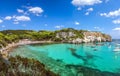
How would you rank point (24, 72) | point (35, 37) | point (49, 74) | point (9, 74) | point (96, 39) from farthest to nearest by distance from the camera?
point (96, 39)
point (35, 37)
point (49, 74)
point (24, 72)
point (9, 74)

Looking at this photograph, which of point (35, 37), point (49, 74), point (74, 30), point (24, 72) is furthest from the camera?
point (74, 30)

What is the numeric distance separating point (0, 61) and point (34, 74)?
13.8 feet

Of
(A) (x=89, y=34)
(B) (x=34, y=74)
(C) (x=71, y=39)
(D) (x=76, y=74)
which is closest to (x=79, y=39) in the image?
(C) (x=71, y=39)

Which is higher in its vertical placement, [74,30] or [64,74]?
[74,30]

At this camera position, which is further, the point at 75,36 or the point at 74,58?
the point at 75,36


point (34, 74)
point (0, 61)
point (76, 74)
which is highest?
point (0, 61)

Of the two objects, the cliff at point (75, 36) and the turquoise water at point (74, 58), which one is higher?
the cliff at point (75, 36)

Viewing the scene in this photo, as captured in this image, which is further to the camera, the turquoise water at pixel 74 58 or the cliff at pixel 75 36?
the cliff at pixel 75 36

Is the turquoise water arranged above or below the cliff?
below

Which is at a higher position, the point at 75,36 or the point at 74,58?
the point at 75,36

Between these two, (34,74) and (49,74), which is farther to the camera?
(49,74)

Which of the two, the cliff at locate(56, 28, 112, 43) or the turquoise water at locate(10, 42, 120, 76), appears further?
the cliff at locate(56, 28, 112, 43)

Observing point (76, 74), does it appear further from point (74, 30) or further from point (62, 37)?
point (74, 30)

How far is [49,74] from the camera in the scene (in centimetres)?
2312
